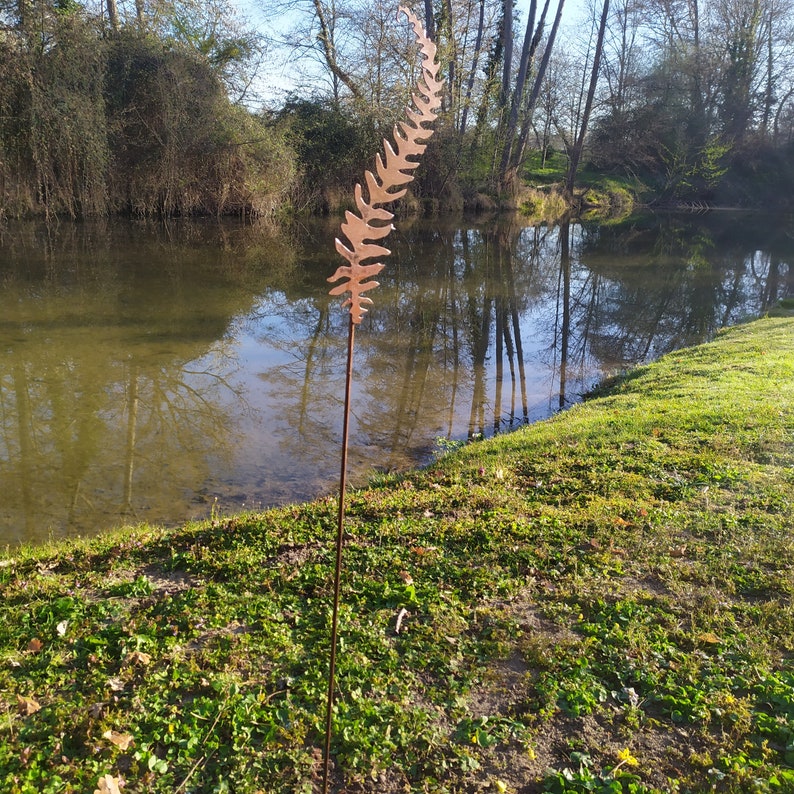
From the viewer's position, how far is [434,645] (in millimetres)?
3021

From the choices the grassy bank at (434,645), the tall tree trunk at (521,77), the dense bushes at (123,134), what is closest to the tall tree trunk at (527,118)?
the tall tree trunk at (521,77)

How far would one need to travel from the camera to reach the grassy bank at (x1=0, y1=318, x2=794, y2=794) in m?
2.39

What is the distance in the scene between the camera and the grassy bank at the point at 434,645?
2.39 m

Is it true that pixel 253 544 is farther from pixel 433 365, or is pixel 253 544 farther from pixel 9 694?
pixel 433 365

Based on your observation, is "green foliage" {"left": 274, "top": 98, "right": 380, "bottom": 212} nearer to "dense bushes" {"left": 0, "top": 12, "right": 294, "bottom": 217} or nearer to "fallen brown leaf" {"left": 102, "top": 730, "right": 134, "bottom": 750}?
"dense bushes" {"left": 0, "top": 12, "right": 294, "bottom": 217}

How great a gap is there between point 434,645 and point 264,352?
7.24 meters

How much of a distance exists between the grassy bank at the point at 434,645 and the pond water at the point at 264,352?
4.64 feet

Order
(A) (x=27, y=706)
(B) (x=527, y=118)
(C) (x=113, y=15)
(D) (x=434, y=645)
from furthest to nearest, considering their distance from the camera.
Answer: (B) (x=527, y=118), (C) (x=113, y=15), (D) (x=434, y=645), (A) (x=27, y=706)

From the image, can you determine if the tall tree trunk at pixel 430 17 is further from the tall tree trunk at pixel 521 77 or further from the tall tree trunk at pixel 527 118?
the tall tree trunk at pixel 527 118

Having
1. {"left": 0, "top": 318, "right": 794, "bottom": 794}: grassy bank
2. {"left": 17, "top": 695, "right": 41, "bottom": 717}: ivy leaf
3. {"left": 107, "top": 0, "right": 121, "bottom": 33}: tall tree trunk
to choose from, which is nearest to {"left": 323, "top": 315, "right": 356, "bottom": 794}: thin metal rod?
{"left": 0, "top": 318, "right": 794, "bottom": 794}: grassy bank

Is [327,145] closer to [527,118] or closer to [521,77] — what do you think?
[521,77]

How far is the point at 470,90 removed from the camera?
27984 mm

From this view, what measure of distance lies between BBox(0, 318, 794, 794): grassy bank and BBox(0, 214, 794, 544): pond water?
1413mm

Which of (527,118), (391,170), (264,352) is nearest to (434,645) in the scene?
(391,170)
